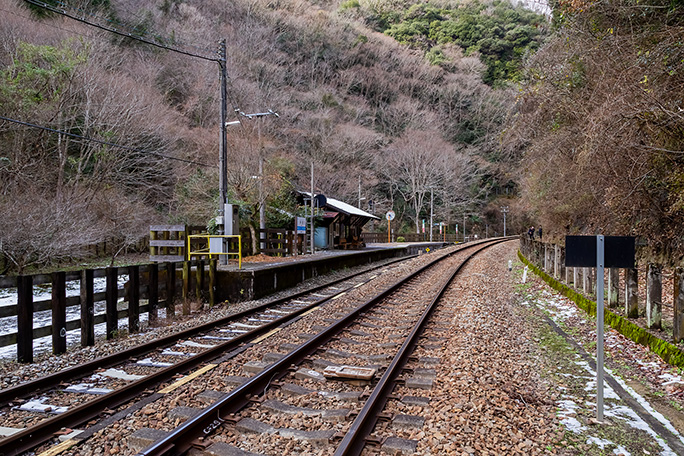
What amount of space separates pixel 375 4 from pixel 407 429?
88.6 metres

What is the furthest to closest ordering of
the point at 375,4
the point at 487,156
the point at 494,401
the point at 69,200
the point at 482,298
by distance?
1. the point at 375,4
2. the point at 487,156
3. the point at 69,200
4. the point at 482,298
5. the point at 494,401

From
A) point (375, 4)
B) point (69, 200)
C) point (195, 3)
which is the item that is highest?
point (375, 4)

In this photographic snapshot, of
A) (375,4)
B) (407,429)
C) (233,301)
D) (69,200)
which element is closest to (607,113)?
(407,429)

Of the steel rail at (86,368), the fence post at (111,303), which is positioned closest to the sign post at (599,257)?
the steel rail at (86,368)

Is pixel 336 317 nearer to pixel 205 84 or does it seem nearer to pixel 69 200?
pixel 69 200

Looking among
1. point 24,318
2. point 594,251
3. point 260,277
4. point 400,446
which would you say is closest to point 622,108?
point 594,251

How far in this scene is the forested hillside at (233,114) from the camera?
19484 mm

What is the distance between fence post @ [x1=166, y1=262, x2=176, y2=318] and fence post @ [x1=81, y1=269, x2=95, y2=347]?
2.01 meters

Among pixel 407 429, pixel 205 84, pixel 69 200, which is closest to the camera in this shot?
pixel 407 429

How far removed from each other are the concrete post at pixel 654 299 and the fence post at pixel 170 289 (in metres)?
8.44

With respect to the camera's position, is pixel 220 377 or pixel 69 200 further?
pixel 69 200

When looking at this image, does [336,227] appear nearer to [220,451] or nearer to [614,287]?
[614,287]

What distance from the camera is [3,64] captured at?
1997 cm

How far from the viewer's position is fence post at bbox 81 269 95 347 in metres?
7.17
